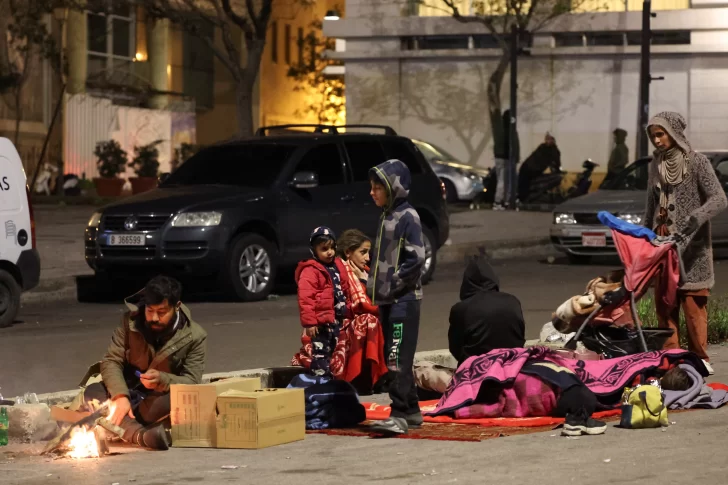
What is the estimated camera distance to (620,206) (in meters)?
21.1

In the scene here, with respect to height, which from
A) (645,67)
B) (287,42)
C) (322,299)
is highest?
(287,42)

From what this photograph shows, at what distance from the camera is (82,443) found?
864 cm

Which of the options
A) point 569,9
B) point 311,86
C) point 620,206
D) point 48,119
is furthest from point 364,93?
point 620,206

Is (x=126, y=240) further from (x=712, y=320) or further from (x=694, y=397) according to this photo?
(x=694, y=397)

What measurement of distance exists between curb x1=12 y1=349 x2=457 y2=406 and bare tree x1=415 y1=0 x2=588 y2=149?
77.9 ft

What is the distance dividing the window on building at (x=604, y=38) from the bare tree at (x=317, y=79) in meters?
15.9

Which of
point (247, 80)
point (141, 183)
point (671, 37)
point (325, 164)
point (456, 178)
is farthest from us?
point (141, 183)

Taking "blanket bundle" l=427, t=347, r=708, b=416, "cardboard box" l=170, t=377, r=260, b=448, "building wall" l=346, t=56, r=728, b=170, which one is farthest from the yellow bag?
"building wall" l=346, t=56, r=728, b=170

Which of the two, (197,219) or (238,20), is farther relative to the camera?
(238,20)

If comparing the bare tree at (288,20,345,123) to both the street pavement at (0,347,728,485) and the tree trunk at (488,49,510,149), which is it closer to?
the tree trunk at (488,49,510,149)

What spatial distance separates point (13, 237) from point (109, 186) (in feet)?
86.1

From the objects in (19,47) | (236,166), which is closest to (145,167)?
(19,47)

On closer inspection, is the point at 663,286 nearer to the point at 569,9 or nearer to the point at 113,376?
the point at 113,376

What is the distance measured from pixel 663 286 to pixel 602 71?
2839 cm
